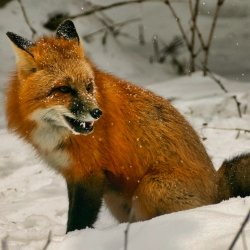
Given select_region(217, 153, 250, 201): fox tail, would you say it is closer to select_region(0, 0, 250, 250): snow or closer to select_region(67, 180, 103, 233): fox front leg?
select_region(0, 0, 250, 250): snow

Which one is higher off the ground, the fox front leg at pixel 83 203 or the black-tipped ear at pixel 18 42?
the black-tipped ear at pixel 18 42

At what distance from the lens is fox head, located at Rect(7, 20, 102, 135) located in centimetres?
443

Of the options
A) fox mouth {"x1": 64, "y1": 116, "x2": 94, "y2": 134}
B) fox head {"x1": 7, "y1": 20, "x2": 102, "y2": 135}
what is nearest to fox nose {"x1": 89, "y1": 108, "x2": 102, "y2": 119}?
fox head {"x1": 7, "y1": 20, "x2": 102, "y2": 135}

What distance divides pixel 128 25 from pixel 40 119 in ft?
18.1

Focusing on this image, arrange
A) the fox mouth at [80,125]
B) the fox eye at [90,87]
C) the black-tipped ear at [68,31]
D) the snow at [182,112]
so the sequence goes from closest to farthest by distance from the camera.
A: the snow at [182,112] → the fox mouth at [80,125] → the fox eye at [90,87] → the black-tipped ear at [68,31]

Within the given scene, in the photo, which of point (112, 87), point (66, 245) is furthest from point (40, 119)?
point (66, 245)

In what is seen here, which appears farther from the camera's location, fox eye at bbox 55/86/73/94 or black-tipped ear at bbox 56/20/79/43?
black-tipped ear at bbox 56/20/79/43

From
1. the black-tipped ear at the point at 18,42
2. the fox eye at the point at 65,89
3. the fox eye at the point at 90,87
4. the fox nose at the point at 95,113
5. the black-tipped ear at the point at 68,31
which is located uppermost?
the black-tipped ear at the point at 18,42

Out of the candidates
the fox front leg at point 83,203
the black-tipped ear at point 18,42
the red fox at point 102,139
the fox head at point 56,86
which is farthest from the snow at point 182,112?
the black-tipped ear at point 18,42

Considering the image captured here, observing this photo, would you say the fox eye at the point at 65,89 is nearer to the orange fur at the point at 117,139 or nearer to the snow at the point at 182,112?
the orange fur at the point at 117,139

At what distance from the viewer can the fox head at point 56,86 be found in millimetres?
4434

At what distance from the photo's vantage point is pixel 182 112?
24.4ft

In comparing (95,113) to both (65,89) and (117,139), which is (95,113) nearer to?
(65,89)

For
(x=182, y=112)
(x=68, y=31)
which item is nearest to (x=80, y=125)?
(x=68, y=31)
